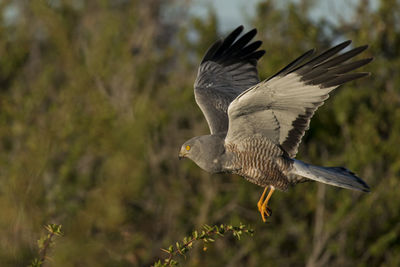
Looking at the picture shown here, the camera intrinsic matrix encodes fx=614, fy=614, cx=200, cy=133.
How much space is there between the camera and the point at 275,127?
665 centimetres

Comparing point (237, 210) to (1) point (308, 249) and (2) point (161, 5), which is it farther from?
(2) point (161, 5)

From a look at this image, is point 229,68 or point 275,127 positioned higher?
point 229,68

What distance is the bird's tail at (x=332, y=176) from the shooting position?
20.5 feet

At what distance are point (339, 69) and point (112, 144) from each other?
860cm

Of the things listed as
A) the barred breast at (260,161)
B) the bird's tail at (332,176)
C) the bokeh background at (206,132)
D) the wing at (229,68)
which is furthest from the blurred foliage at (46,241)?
the bokeh background at (206,132)

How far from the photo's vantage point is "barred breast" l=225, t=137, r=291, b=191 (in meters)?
6.66

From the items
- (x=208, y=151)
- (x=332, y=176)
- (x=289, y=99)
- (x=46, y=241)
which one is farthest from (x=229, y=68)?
(x=46, y=241)

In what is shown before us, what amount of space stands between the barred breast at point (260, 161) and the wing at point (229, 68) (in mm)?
1456

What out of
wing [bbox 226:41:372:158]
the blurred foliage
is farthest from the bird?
the blurred foliage

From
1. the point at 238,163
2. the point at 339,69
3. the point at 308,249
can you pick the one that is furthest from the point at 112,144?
the point at 339,69

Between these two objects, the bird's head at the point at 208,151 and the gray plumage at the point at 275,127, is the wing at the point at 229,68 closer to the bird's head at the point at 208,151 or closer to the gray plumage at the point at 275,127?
the gray plumage at the point at 275,127

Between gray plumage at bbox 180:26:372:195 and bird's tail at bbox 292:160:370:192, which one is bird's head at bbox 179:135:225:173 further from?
bird's tail at bbox 292:160:370:192

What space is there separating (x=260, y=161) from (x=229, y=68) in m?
2.14

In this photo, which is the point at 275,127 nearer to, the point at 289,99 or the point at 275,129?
the point at 275,129
